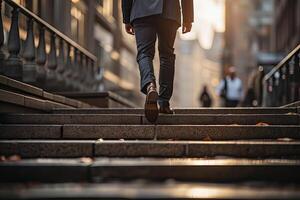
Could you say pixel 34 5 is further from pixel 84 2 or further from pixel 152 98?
pixel 152 98

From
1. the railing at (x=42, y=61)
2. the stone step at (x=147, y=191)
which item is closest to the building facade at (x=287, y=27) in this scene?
the railing at (x=42, y=61)

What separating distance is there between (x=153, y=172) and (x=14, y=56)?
435cm

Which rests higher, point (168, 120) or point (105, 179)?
point (168, 120)

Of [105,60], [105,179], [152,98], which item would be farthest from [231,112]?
[105,60]

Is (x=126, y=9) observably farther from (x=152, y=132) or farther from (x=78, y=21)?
(x=78, y=21)

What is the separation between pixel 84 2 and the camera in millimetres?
24156

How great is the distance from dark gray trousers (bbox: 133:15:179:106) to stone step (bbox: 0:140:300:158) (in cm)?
133

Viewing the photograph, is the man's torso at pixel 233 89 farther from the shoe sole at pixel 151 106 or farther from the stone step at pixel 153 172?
the stone step at pixel 153 172

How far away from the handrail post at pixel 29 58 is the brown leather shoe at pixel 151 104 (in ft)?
12.2

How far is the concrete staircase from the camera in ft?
12.4

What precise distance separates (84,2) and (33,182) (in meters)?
20.5

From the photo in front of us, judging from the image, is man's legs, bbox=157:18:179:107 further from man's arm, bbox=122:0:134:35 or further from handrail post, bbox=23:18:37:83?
handrail post, bbox=23:18:37:83

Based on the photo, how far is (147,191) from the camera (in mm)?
3688

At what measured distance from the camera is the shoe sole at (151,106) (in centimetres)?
609
